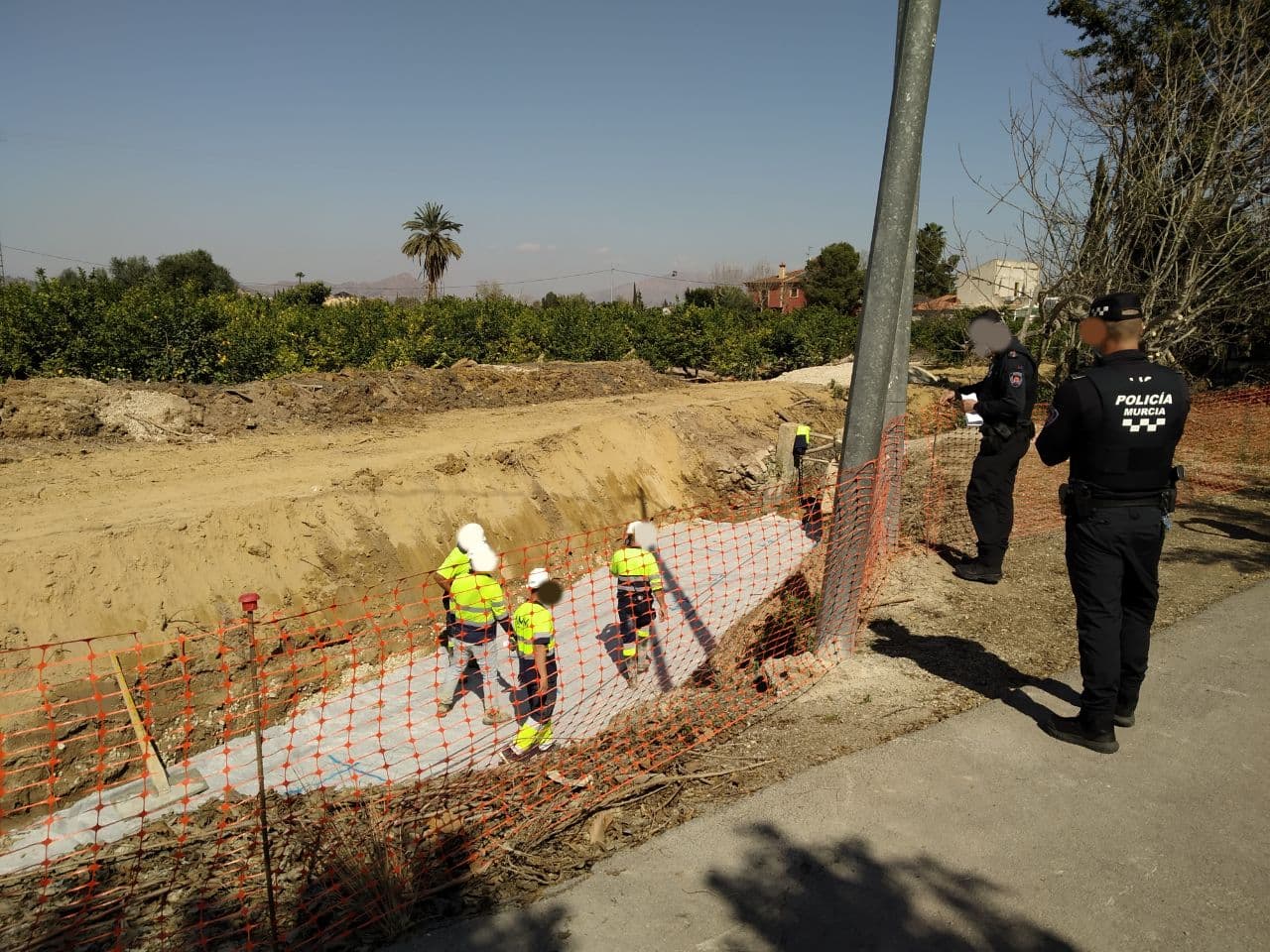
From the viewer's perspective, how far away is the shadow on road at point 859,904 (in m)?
2.50

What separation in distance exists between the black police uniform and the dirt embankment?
21.9 feet

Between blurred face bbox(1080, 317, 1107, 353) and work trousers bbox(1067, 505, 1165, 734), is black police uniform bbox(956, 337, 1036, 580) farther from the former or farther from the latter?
work trousers bbox(1067, 505, 1165, 734)

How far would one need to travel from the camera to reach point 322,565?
9.06m

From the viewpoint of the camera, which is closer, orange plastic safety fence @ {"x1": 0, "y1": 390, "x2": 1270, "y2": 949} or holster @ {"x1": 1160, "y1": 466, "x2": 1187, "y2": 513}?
orange plastic safety fence @ {"x1": 0, "y1": 390, "x2": 1270, "y2": 949}

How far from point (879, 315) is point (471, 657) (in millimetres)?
4475

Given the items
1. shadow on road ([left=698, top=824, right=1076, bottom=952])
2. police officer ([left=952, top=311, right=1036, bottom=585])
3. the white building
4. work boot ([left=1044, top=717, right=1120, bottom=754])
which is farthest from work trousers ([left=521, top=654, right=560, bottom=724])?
the white building

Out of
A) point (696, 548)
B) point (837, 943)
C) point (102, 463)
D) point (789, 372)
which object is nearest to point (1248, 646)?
point (837, 943)

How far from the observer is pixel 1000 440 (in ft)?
18.9

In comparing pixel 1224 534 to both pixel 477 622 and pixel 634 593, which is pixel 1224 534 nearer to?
pixel 634 593

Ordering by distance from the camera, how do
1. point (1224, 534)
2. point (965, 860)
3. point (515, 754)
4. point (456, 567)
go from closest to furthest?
point (965, 860)
point (515, 754)
point (456, 567)
point (1224, 534)

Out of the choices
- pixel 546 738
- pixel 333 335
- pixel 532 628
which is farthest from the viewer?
pixel 333 335

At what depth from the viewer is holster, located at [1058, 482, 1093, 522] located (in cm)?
348

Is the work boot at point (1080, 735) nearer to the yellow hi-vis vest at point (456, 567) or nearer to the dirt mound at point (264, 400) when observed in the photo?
the yellow hi-vis vest at point (456, 567)

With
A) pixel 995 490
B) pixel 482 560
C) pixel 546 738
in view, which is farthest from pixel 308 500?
pixel 995 490
